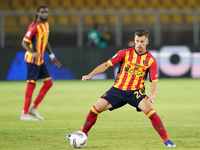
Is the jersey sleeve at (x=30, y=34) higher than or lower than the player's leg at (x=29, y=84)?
higher

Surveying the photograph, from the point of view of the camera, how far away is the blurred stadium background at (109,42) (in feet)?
51.4

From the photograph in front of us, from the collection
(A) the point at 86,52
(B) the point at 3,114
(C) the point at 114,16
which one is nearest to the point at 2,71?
(A) the point at 86,52

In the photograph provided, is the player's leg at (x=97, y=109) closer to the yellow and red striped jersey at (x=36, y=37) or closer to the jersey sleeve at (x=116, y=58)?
the jersey sleeve at (x=116, y=58)

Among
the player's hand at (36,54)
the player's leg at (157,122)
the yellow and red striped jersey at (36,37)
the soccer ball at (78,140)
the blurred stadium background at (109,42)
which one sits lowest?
the blurred stadium background at (109,42)

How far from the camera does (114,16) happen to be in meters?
16.7

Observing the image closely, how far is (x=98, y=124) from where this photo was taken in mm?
6992

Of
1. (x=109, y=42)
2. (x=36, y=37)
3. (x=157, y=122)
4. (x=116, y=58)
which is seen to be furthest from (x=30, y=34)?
(x=109, y=42)

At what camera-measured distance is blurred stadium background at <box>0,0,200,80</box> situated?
1567 cm

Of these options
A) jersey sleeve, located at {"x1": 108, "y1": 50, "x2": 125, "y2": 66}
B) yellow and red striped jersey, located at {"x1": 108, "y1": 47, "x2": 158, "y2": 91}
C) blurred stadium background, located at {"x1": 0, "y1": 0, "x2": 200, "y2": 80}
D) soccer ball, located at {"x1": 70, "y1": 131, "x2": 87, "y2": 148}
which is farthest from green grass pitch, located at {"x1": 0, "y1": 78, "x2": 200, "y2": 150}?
blurred stadium background, located at {"x1": 0, "y1": 0, "x2": 200, "y2": 80}

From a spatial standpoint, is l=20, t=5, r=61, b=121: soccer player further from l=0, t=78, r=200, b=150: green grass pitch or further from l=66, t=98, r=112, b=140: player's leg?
l=66, t=98, r=112, b=140: player's leg

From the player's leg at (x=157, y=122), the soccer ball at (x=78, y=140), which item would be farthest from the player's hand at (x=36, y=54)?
the player's leg at (x=157, y=122)

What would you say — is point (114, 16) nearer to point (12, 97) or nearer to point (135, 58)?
point (12, 97)

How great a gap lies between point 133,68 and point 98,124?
1.93m

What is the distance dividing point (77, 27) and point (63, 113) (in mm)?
8106
